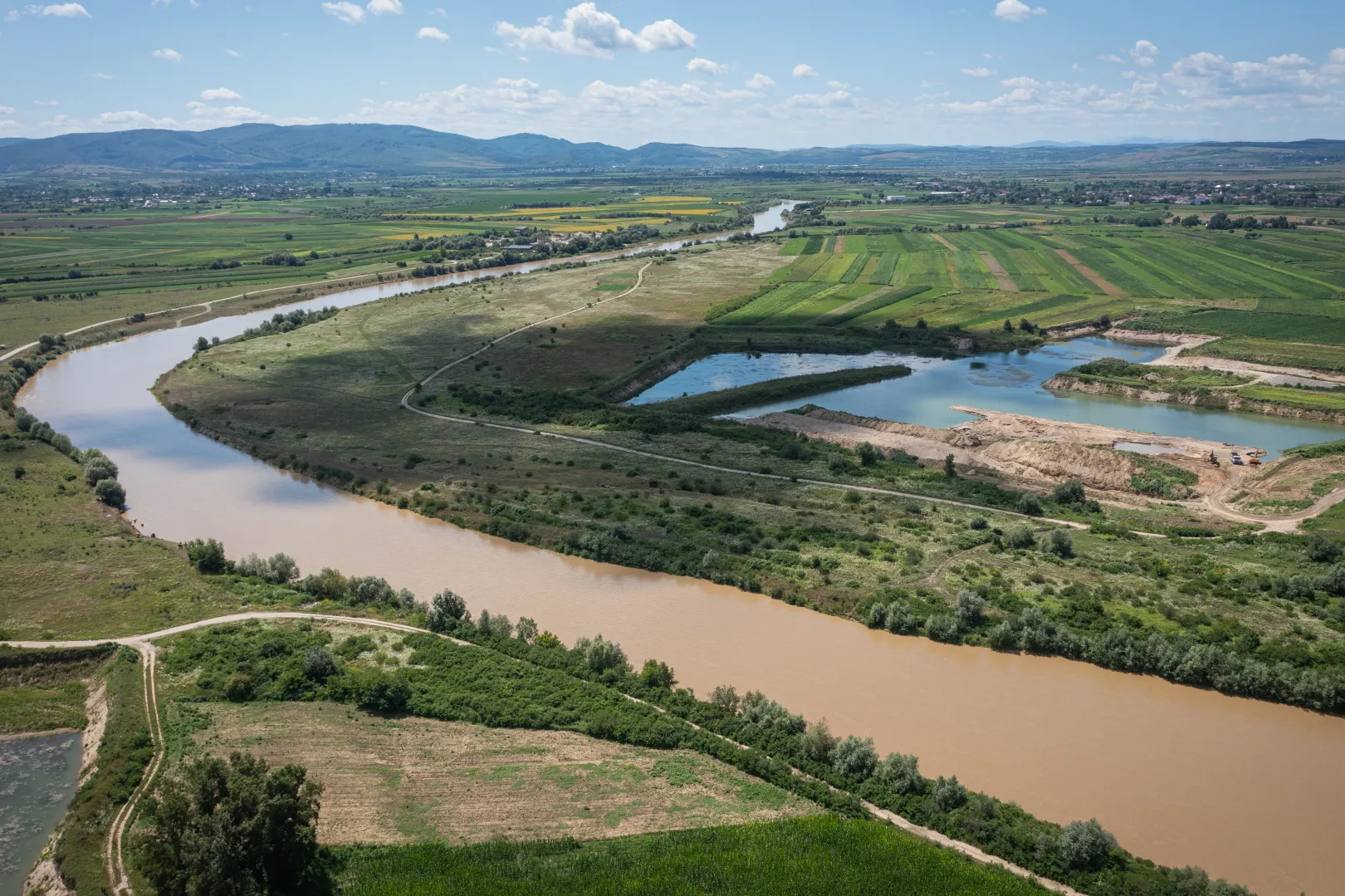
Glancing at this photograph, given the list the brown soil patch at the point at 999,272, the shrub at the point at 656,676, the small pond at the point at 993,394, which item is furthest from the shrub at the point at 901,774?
the brown soil patch at the point at 999,272

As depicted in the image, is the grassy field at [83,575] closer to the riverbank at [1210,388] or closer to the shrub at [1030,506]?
the shrub at [1030,506]

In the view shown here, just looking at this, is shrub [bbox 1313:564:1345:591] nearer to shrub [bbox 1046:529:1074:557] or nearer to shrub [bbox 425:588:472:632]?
shrub [bbox 1046:529:1074:557]

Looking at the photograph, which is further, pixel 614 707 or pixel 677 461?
pixel 677 461

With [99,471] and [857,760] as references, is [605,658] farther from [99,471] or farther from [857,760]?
[99,471]

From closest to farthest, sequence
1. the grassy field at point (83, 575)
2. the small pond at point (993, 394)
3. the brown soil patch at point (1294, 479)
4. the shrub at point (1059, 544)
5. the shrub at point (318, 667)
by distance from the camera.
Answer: the shrub at point (318, 667) < the grassy field at point (83, 575) < the shrub at point (1059, 544) < the brown soil patch at point (1294, 479) < the small pond at point (993, 394)

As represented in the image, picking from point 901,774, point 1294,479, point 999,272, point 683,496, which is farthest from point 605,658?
point 999,272

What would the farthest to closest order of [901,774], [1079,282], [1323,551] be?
1. [1079,282]
2. [1323,551]
3. [901,774]
